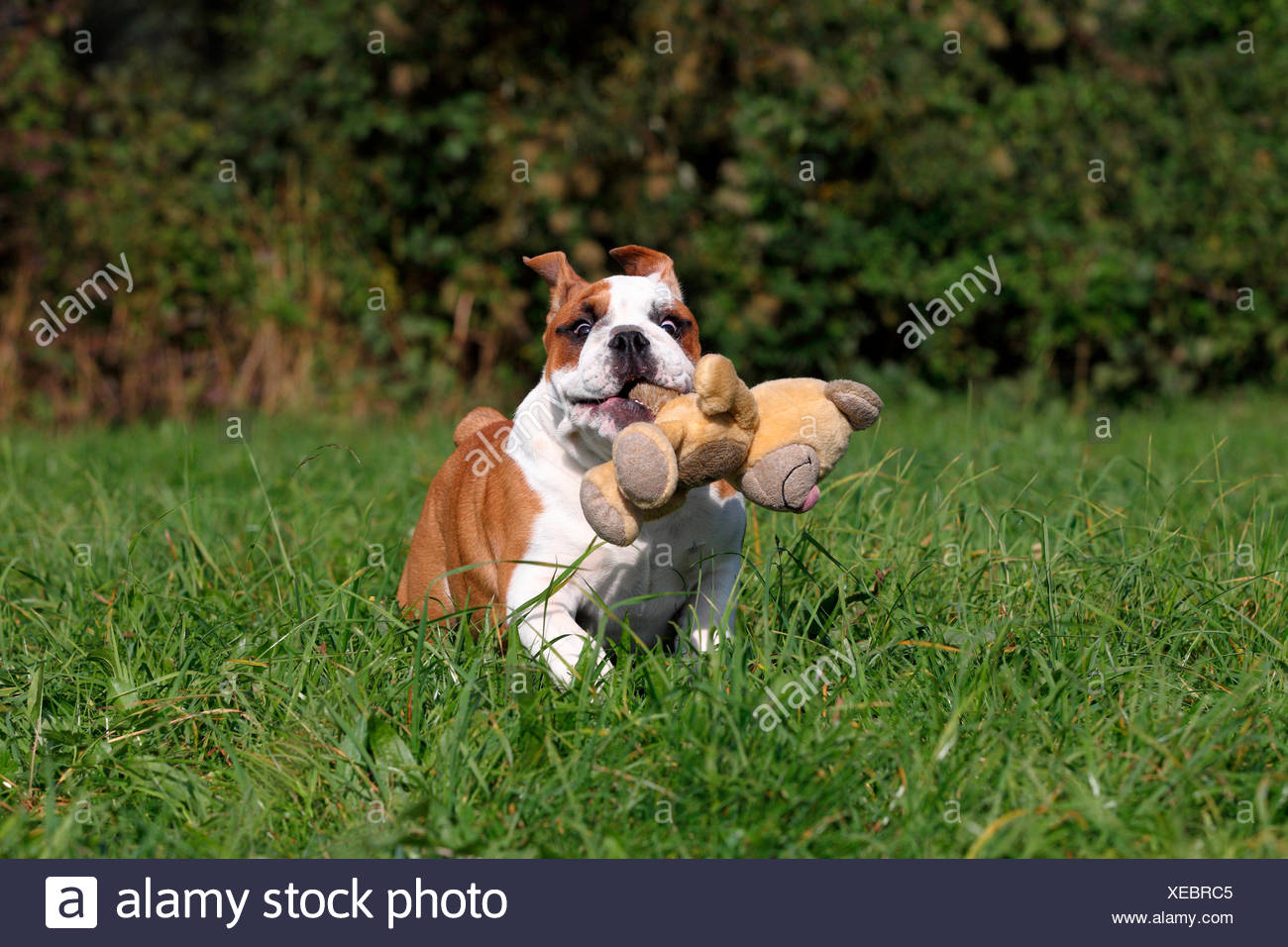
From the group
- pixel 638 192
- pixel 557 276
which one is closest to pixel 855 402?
pixel 557 276

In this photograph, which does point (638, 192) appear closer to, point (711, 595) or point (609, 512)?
point (711, 595)

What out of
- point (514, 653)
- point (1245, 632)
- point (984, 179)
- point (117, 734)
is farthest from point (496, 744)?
point (984, 179)

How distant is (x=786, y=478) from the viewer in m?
2.61

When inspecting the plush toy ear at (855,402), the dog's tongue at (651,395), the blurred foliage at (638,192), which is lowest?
the plush toy ear at (855,402)

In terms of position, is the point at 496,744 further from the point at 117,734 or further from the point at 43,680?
the point at 43,680

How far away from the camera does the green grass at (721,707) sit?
2348 millimetres

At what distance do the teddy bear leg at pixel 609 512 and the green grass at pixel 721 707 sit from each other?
0.32 meters

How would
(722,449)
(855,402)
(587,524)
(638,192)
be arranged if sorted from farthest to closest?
1. (638,192)
2. (587,524)
3. (855,402)
4. (722,449)

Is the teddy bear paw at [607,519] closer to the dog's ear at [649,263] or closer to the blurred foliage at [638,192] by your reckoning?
the dog's ear at [649,263]

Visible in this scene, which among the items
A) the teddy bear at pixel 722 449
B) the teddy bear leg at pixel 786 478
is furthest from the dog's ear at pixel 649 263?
the teddy bear leg at pixel 786 478

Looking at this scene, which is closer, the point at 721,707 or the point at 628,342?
the point at 721,707

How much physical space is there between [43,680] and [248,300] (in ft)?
19.4

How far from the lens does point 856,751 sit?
2.44m

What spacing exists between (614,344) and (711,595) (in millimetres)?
643
